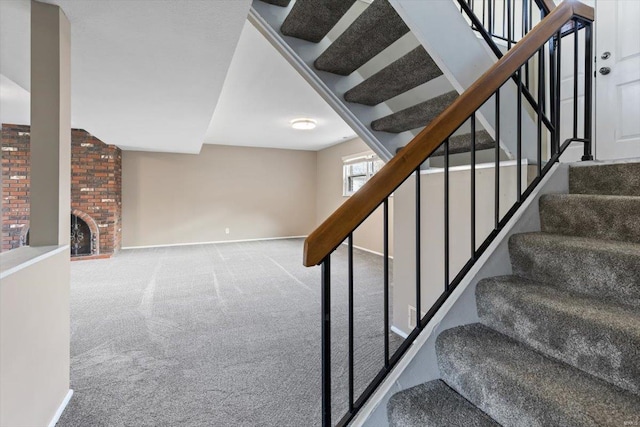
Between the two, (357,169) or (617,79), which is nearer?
(617,79)

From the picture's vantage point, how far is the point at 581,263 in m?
1.18

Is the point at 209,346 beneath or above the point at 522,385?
beneath

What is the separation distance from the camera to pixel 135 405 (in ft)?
5.83

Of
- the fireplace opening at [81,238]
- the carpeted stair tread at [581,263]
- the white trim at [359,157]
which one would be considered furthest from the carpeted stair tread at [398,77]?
the fireplace opening at [81,238]

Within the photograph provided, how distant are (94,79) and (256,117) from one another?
2658mm

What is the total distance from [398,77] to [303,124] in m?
3.80

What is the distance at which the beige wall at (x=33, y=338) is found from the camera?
1.22 m

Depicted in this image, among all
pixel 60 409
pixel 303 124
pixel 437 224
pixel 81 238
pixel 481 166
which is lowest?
pixel 60 409

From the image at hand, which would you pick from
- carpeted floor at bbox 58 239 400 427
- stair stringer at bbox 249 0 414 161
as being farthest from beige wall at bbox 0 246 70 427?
stair stringer at bbox 249 0 414 161

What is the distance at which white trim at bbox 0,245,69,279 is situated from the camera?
125 cm

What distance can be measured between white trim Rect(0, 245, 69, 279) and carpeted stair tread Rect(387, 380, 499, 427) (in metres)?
1.49

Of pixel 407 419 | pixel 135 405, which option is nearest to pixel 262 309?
pixel 135 405

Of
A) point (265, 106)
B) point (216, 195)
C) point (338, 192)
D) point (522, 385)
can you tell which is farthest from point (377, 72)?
point (216, 195)

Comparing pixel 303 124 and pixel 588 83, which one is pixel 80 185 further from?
pixel 588 83
